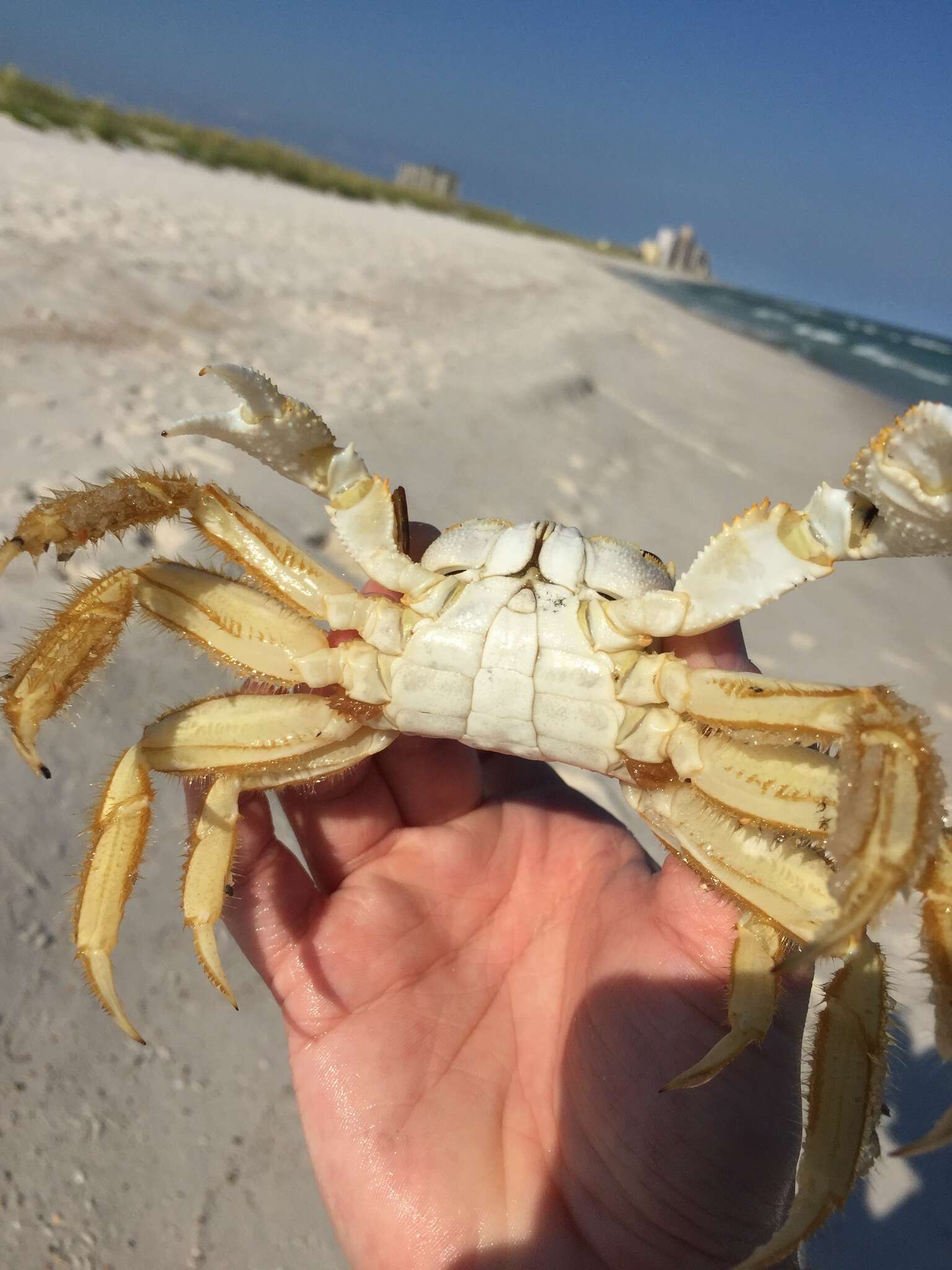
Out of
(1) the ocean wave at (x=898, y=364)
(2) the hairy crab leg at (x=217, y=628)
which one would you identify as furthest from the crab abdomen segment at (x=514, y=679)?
(1) the ocean wave at (x=898, y=364)

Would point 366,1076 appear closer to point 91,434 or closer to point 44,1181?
point 44,1181

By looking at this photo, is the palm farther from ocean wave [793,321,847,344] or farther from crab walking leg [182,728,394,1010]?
ocean wave [793,321,847,344]

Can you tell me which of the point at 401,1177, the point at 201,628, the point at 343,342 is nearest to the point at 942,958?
the point at 401,1177

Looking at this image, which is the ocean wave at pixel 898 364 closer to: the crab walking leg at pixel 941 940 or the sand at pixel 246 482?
the sand at pixel 246 482

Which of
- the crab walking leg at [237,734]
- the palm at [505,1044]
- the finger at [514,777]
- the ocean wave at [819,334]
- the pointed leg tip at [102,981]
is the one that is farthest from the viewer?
the ocean wave at [819,334]

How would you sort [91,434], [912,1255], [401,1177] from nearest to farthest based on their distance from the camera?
[401,1177] → [912,1255] → [91,434]

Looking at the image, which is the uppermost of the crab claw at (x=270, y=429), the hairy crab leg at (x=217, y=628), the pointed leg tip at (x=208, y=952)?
the crab claw at (x=270, y=429)
